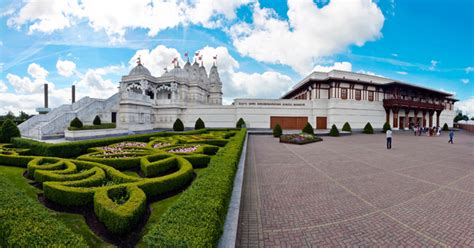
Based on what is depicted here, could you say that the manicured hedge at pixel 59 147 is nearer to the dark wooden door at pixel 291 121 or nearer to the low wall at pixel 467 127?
the dark wooden door at pixel 291 121

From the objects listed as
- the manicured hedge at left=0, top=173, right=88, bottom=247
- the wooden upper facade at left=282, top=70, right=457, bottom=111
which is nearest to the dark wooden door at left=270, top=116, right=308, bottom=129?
the wooden upper facade at left=282, top=70, right=457, bottom=111

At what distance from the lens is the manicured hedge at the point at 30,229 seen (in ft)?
8.91

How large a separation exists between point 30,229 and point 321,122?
3801 cm

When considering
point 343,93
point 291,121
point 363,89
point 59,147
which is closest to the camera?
point 59,147

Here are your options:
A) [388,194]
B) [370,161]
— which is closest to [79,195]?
[388,194]

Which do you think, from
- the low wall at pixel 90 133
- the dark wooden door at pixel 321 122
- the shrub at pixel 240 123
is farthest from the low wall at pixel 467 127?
the low wall at pixel 90 133

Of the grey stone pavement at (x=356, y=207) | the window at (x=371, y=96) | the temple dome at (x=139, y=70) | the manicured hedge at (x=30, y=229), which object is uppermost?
the temple dome at (x=139, y=70)

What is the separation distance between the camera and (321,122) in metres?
36.6

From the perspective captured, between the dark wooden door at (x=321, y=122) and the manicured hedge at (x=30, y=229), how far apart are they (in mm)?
37198

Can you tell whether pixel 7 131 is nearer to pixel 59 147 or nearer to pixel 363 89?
pixel 59 147

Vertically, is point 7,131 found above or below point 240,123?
below

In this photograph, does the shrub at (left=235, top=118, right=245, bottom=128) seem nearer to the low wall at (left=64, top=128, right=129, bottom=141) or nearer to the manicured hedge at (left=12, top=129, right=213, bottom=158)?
the low wall at (left=64, top=128, right=129, bottom=141)

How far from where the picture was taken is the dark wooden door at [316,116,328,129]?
36.4 meters

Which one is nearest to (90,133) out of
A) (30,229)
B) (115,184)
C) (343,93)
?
(115,184)
